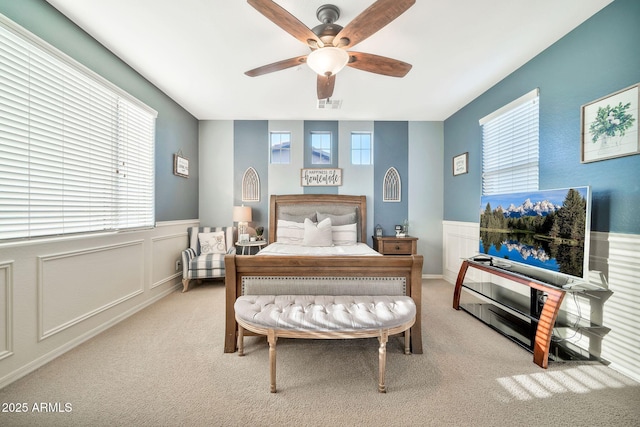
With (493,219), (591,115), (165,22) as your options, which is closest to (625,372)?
(493,219)

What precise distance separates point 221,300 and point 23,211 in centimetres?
209

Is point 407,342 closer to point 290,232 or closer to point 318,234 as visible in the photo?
point 318,234

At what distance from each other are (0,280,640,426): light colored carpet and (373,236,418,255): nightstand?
1759 mm

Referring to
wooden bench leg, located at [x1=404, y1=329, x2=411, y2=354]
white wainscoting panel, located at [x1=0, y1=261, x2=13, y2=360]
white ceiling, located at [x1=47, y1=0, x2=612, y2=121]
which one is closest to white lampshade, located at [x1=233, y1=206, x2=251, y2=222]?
white ceiling, located at [x1=47, y1=0, x2=612, y2=121]

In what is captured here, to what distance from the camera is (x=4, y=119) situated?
5.51 ft

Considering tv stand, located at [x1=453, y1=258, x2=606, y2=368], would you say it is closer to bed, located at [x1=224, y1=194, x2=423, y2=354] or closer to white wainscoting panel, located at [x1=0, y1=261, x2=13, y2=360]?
bed, located at [x1=224, y1=194, x2=423, y2=354]

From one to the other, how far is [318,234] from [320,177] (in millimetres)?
1238

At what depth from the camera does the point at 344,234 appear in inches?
151

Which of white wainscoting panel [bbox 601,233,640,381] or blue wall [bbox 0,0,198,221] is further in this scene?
blue wall [bbox 0,0,198,221]

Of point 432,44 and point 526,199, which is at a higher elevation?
point 432,44

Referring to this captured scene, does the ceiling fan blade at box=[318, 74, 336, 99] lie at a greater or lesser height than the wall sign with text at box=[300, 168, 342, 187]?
greater

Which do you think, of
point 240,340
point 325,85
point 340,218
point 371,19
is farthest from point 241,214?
point 371,19

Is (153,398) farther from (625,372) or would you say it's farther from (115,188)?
(625,372)

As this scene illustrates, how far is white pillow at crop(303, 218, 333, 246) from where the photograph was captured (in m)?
3.61
